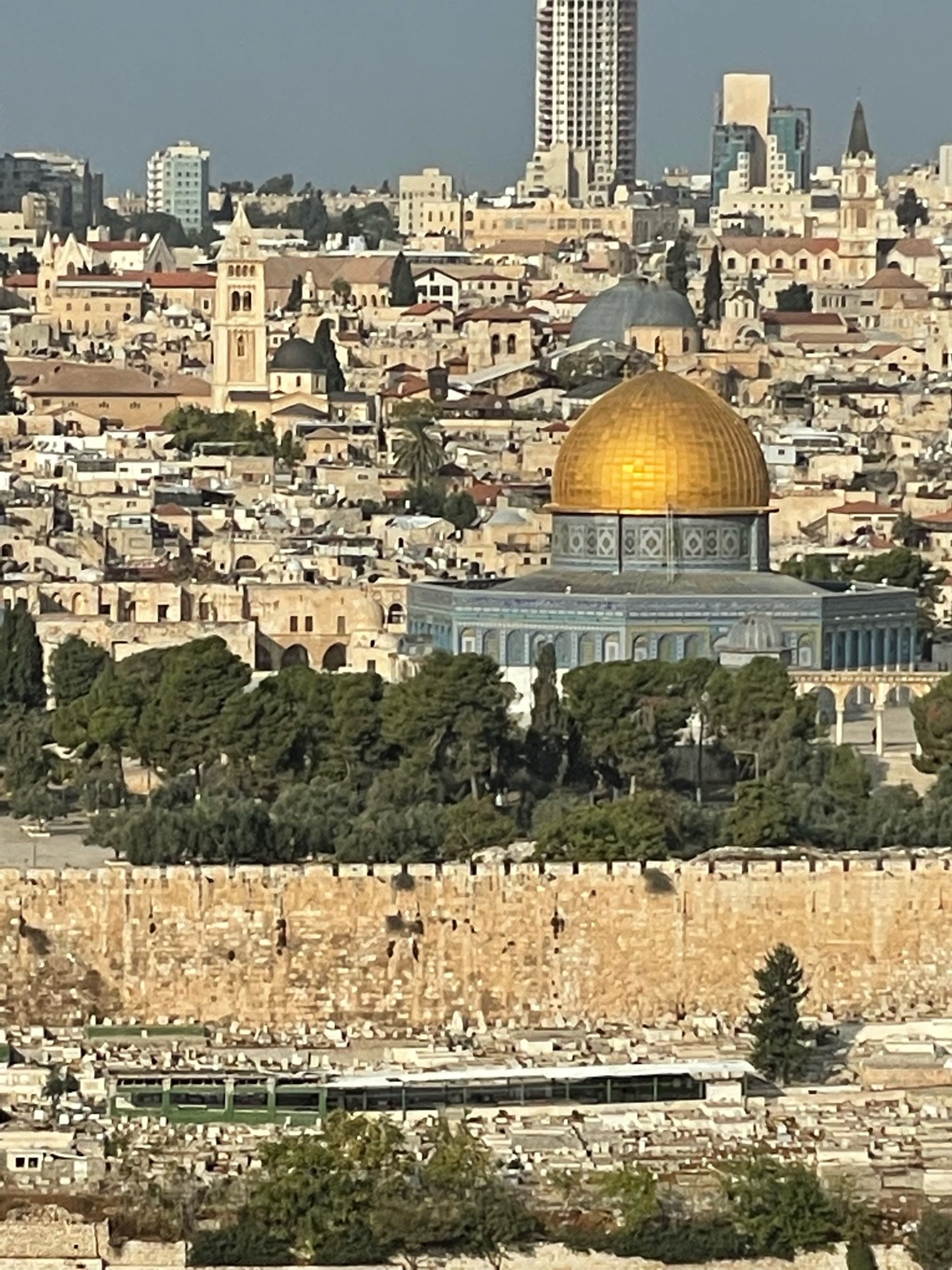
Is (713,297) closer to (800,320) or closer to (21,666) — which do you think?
(800,320)

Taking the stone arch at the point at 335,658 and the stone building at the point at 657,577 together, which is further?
the stone arch at the point at 335,658

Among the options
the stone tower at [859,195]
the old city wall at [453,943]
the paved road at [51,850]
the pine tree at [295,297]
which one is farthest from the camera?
the stone tower at [859,195]

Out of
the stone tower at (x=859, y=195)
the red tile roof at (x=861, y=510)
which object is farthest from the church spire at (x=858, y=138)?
the red tile roof at (x=861, y=510)

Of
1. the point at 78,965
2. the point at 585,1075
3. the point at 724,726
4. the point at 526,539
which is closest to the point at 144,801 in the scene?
the point at 724,726

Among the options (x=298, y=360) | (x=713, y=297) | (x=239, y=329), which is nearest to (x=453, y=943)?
(x=298, y=360)

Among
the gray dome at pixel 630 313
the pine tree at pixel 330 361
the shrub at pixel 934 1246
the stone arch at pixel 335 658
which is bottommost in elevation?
the shrub at pixel 934 1246

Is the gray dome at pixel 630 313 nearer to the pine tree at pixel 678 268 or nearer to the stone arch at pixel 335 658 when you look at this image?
the pine tree at pixel 678 268

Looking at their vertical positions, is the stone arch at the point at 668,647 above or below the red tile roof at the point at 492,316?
below
